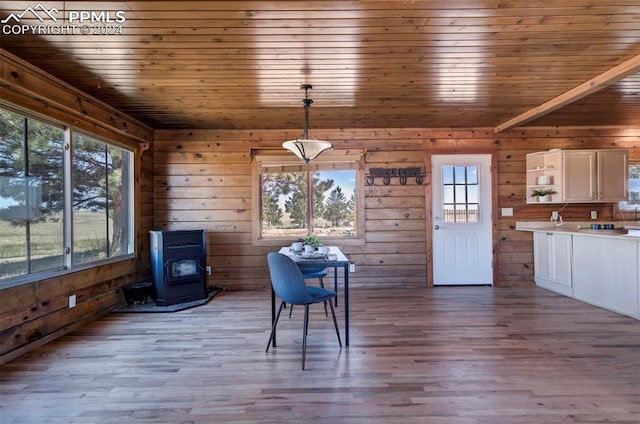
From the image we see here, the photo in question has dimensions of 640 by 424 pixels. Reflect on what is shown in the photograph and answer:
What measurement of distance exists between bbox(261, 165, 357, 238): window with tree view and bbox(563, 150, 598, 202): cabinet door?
290cm

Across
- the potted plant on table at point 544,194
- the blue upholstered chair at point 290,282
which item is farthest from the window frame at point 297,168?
the potted plant on table at point 544,194

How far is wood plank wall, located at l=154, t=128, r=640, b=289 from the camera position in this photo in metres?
4.79

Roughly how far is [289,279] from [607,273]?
11.8 feet

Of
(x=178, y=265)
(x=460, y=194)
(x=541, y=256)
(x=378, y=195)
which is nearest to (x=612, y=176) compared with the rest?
(x=541, y=256)

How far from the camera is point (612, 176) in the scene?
14.8 feet

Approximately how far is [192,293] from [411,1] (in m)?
3.79

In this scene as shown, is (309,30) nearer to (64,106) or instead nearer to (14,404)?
(64,106)

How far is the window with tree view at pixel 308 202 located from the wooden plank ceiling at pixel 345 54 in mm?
1153

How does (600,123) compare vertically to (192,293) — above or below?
above

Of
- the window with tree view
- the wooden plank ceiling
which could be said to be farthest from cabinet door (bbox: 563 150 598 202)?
the window with tree view

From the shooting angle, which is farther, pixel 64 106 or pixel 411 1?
pixel 64 106

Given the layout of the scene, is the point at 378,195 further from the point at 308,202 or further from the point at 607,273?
the point at 607,273

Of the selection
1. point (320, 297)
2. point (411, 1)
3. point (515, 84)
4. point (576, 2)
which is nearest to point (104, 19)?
point (411, 1)

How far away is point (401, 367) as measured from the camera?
239 centimetres
